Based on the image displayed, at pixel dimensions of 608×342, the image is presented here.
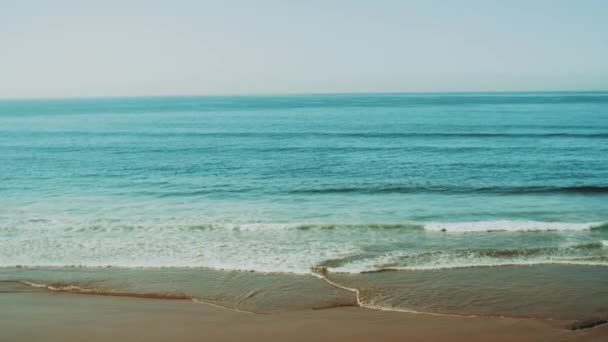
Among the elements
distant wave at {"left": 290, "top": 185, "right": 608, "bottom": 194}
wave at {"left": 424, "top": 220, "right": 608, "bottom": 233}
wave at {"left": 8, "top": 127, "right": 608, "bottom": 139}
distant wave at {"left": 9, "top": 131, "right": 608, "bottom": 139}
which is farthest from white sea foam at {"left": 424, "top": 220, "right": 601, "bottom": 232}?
distant wave at {"left": 9, "top": 131, "right": 608, "bottom": 139}

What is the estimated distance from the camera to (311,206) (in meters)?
21.8

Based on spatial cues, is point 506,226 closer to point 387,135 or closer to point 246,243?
point 246,243

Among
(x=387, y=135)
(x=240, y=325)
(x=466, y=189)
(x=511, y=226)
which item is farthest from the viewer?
(x=387, y=135)

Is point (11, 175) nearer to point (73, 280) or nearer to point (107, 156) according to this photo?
point (107, 156)

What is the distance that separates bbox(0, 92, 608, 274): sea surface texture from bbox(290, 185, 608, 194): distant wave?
3.9 inches

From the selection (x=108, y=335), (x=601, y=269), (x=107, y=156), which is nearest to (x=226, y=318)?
(x=108, y=335)

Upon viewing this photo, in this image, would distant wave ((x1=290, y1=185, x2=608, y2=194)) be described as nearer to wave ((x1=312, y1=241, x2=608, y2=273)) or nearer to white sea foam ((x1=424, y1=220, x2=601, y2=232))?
white sea foam ((x1=424, y1=220, x2=601, y2=232))

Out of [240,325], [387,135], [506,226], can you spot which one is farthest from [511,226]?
[387,135]

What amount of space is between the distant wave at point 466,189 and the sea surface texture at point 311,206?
10 cm

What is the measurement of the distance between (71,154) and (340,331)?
35515 millimetres

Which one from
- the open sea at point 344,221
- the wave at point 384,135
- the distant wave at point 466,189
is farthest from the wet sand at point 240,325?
the wave at point 384,135

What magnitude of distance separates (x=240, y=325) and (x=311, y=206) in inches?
471

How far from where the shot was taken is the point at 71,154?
39281 millimetres

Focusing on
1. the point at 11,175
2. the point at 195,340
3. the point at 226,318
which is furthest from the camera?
the point at 11,175
